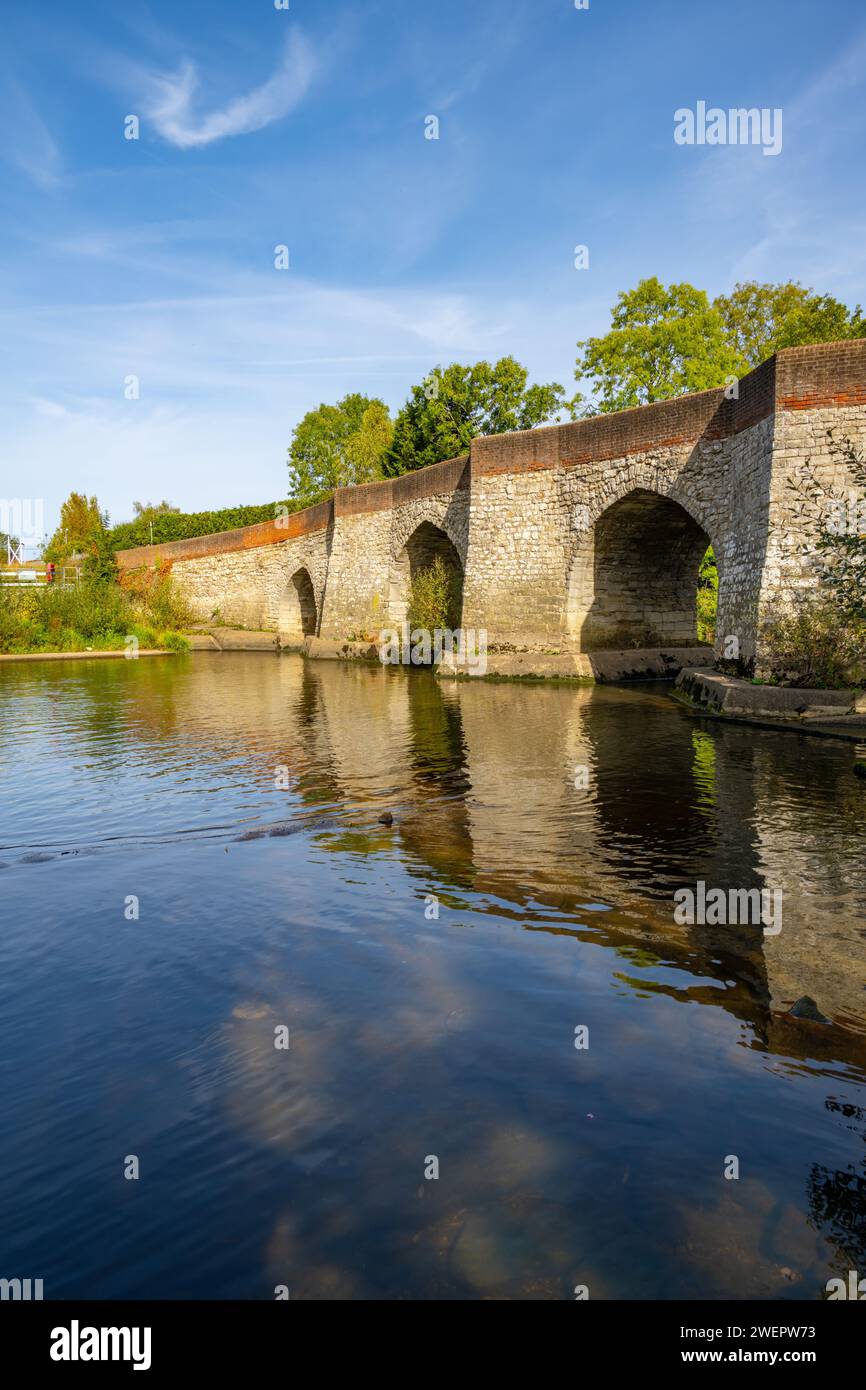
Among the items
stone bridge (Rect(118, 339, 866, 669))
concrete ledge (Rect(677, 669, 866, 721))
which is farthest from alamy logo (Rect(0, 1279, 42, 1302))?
stone bridge (Rect(118, 339, 866, 669))

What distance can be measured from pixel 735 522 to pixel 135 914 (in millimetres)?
12574

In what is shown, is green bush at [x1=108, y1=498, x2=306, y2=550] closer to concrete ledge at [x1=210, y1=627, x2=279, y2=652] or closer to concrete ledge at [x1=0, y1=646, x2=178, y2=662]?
concrete ledge at [x1=210, y1=627, x2=279, y2=652]

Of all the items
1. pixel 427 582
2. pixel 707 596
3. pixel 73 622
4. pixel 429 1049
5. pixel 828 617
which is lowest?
pixel 429 1049

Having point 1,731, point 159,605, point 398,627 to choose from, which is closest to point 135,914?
point 1,731

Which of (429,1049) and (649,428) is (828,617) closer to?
(649,428)

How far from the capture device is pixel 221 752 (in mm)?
10484

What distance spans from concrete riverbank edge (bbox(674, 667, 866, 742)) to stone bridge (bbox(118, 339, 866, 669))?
1.02 metres

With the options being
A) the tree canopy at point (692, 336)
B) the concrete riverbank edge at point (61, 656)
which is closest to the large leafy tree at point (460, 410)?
the tree canopy at point (692, 336)

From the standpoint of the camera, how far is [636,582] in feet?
66.3

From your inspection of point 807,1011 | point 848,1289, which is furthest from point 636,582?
point 848,1289

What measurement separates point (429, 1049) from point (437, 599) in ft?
69.7

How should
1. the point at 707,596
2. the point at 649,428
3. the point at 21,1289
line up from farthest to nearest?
1. the point at 707,596
2. the point at 649,428
3. the point at 21,1289

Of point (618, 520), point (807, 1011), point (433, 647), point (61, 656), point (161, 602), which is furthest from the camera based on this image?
point (161, 602)

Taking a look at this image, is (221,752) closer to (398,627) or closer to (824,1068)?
(824,1068)
